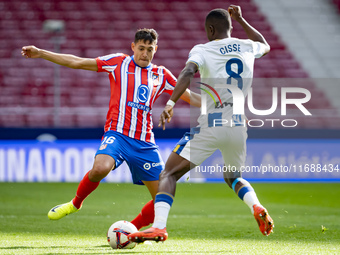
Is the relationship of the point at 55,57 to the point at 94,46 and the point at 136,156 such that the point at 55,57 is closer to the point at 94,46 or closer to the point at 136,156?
the point at 136,156

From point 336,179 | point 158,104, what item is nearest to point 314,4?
point 158,104

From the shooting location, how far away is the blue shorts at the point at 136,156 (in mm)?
5586

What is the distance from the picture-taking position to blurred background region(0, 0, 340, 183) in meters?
15.8

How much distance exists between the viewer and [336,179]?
1248cm

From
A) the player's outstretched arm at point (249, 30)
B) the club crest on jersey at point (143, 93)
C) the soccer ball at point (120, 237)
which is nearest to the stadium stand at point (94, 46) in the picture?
the club crest on jersey at point (143, 93)

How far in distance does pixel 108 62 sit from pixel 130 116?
23.6 inches

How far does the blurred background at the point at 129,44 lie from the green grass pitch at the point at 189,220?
3.08 meters

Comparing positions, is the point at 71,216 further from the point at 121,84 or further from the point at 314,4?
the point at 314,4

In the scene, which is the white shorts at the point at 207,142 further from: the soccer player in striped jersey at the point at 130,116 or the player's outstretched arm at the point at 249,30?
the player's outstretched arm at the point at 249,30

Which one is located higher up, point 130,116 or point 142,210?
point 130,116

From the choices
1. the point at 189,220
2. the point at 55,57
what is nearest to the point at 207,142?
the point at 55,57

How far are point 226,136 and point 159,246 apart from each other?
1201 millimetres

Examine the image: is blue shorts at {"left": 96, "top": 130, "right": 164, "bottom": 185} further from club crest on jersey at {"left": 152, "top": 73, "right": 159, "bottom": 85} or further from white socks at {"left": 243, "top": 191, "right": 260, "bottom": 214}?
white socks at {"left": 243, "top": 191, "right": 260, "bottom": 214}

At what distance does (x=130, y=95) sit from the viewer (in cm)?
575
